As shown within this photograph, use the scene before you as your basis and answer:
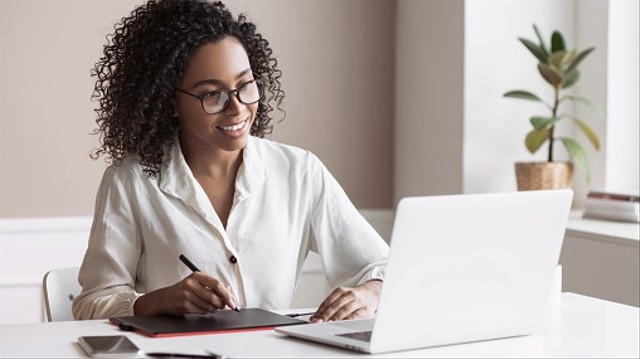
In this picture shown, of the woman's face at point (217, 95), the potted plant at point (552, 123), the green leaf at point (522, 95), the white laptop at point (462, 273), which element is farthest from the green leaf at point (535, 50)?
the white laptop at point (462, 273)

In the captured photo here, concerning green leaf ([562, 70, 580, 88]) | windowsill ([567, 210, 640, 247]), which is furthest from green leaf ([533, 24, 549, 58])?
windowsill ([567, 210, 640, 247])

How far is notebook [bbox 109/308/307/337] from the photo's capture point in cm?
193

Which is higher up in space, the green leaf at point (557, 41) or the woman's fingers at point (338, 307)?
the green leaf at point (557, 41)

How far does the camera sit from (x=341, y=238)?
2527mm

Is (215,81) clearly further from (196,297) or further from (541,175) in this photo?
(541,175)

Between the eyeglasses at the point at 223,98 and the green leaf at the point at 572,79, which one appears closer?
the eyeglasses at the point at 223,98

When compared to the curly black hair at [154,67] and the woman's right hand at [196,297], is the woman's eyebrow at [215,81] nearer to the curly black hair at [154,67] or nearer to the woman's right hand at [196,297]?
the curly black hair at [154,67]

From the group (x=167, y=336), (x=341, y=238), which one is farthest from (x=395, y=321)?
(x=341, y=238)

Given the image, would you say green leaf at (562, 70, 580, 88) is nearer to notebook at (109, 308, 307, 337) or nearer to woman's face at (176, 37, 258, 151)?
woman's face at (176, 37, 258, 151)

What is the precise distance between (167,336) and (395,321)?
0.39m

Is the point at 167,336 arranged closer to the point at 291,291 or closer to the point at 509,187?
the point at 291,291

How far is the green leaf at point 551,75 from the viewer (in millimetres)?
3721

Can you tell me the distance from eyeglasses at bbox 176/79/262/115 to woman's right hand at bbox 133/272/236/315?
43 centimetres

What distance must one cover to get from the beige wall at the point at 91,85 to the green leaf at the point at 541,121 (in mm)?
613
